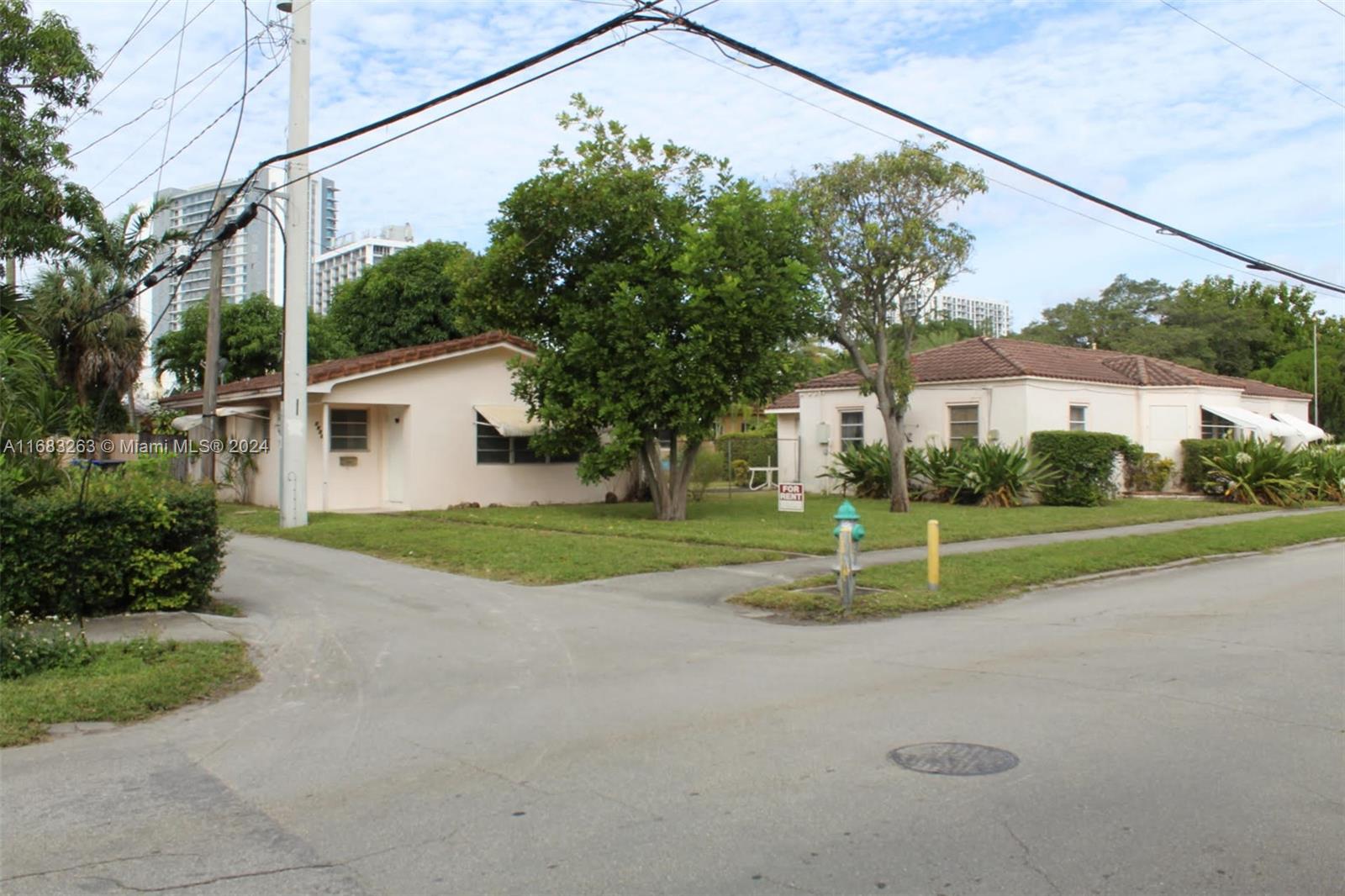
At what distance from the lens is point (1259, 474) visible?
2669cm

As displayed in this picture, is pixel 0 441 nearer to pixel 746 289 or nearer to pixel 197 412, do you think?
pixel 746 289

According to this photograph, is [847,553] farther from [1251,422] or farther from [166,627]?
[1251,422]

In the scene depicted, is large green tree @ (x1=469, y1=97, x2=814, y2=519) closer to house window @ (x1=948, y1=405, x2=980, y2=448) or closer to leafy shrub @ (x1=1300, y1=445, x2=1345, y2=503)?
house window @ (x1=948, y1=405, x2=980, y2=448)

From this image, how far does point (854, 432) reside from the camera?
30766 millimetres

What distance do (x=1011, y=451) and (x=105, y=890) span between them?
23.5m

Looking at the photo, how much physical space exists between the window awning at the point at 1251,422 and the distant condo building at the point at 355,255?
2782 cm

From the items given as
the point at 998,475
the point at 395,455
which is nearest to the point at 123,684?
the point at 395,455

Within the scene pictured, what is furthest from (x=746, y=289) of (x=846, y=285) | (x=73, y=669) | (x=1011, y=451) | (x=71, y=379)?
(x=71, y=379)

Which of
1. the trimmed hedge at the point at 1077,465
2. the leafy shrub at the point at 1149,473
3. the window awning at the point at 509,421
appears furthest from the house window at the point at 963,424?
the window awning at the point at 509,421

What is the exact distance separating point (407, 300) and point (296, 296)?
21.4 m

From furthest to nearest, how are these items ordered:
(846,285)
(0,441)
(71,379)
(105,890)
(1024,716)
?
(71,379)
(846,285)
(0,441)
(1024,716)
(105,890)

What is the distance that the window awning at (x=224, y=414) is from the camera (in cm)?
2453

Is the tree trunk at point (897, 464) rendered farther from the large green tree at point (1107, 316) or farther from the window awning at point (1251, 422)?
the large green tree at point (1107, 316)

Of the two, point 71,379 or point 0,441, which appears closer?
point 0,441
